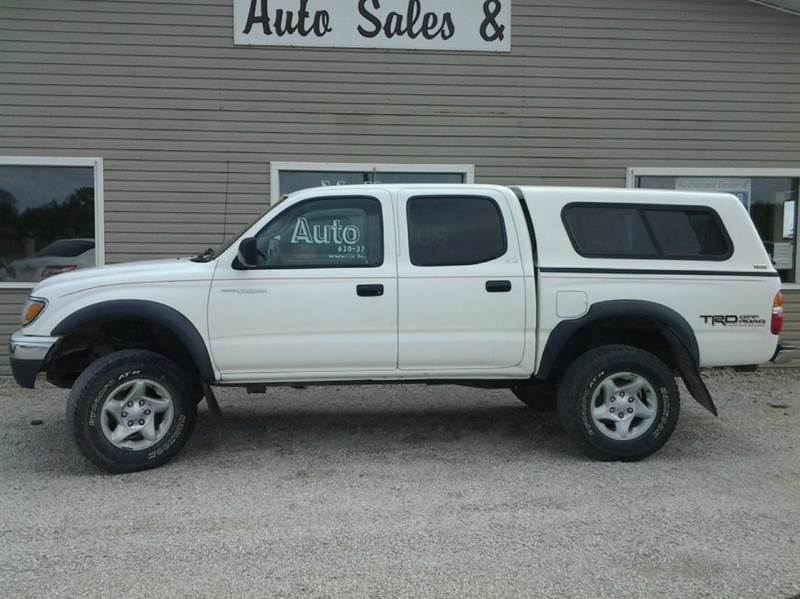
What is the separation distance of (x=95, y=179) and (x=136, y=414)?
435 centimetres

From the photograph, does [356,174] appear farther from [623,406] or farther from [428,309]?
[623,406]

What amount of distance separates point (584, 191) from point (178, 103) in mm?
5169

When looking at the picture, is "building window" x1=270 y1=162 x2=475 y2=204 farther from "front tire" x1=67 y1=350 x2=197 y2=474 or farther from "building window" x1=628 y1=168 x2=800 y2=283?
"front tire" x1=67 y1=350 x2=197 y2=474

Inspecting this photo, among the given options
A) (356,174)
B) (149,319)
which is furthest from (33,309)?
(356,174)

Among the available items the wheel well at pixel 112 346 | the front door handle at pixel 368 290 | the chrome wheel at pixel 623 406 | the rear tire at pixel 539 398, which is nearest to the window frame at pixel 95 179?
the wheel well at pixel 112 346

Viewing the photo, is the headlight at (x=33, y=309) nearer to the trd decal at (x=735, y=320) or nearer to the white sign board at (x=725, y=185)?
the trd decal at (x=735, y=320)

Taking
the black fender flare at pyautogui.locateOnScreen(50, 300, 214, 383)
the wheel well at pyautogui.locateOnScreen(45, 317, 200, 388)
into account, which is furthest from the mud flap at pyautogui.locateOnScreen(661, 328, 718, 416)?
the wheel well at pyautogui.locateOnScreen(45, 317, 200, 388)

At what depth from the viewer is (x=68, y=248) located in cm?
874

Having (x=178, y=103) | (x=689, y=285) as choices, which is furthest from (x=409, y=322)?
(x=178, y=103)

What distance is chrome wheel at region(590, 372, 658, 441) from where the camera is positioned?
5.53 meters

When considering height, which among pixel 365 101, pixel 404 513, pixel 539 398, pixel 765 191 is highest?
pixel 365 101

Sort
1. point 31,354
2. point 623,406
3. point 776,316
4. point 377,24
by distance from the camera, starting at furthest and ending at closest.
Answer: point 377,24, point 776,316, point 623,406, point 31,354

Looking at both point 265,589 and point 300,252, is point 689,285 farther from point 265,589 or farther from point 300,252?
point 265,589

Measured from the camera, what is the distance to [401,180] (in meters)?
9.06
